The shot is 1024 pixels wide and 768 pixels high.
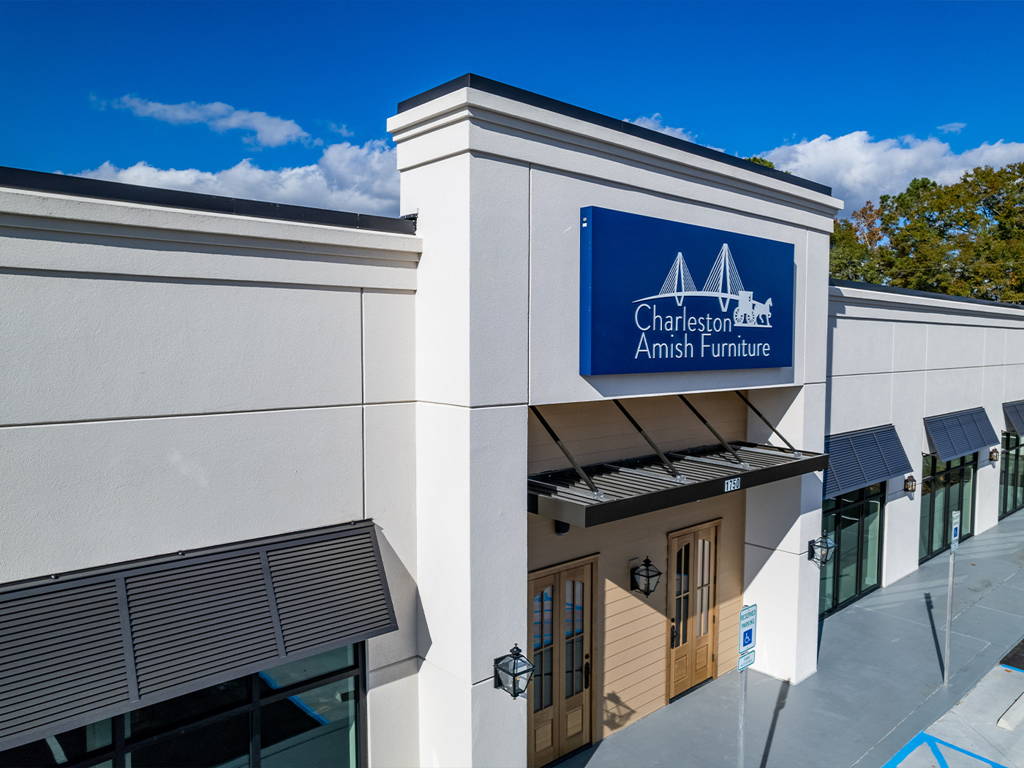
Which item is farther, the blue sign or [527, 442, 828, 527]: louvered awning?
the blue sign

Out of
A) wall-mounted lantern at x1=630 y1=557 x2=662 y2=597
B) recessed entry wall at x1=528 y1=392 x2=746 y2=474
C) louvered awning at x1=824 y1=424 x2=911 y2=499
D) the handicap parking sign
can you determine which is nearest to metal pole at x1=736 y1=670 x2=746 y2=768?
the handicap parking sign

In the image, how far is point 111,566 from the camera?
5289mm

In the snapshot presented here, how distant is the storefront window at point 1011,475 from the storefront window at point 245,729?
19.9 m

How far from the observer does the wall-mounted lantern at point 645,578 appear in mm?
9164

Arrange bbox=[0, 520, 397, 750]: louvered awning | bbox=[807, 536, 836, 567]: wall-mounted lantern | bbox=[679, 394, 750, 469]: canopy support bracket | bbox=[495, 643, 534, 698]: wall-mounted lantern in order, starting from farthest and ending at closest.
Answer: bbox=[807, 536, 836, 567]: wall-mounted lantern, bbox=[679, 394, 750, 469]: canopy support bracket, bbox=[495, 643, 534, 698]: wall-mounted lantern, bbox=[0, 520, 397, 750]: louvered awning

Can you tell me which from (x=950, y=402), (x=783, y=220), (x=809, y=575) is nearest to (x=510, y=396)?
(x=783, y=220)

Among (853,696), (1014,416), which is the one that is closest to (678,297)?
(853,696)

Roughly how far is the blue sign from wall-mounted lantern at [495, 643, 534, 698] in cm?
287

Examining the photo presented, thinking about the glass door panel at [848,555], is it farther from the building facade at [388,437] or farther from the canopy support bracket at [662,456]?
the canopy support bracket at [662,456]

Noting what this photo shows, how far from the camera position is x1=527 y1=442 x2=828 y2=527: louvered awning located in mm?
6906

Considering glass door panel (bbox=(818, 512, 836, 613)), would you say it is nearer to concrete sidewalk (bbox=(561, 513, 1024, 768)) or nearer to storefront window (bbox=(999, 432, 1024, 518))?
concrete sidewalk (bbox=(561, 513, 1024, 768))

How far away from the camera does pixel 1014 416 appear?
1958 centimetres

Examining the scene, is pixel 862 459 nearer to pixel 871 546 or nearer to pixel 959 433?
pixel 871 546

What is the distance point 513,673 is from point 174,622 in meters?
2.92
